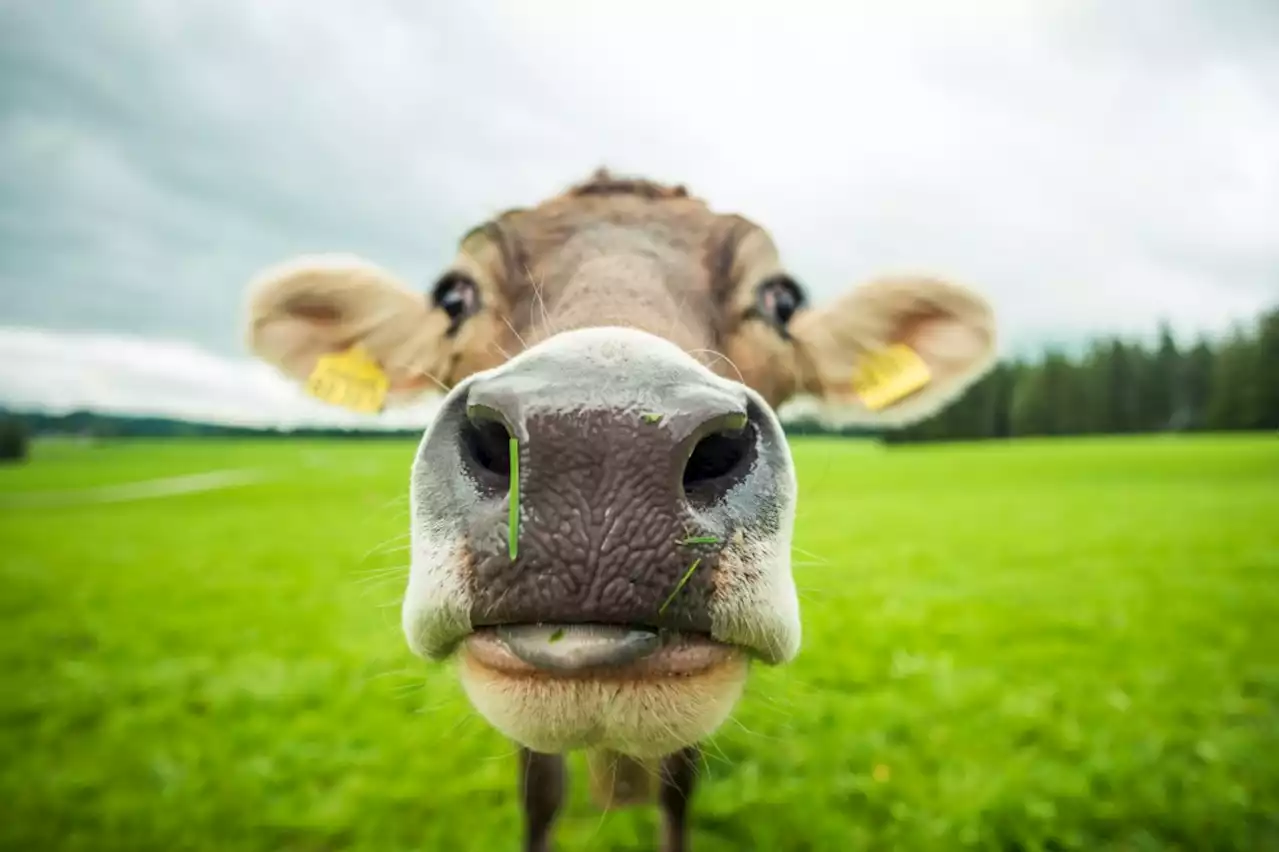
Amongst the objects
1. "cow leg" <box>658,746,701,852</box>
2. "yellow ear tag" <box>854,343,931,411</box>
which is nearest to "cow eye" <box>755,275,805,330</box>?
"yellow ear tag" <box>854,343,931,411</box>

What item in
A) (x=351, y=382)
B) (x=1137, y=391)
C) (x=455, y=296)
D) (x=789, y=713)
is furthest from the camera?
(x=1137, y=391)

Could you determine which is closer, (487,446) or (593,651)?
(593,651)

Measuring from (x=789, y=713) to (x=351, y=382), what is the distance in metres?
3.60

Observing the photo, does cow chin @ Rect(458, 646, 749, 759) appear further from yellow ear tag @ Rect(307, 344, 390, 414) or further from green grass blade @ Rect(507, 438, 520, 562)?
yellow ear tag @ Rect(307, 344, 390, 414)

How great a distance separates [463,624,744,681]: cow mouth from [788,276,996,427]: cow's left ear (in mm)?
2006

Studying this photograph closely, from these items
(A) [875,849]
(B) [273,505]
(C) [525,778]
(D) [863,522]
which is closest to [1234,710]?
(A) [875,849]

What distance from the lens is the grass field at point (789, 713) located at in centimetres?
367

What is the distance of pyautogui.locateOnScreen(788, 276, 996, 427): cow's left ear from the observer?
10.8ft

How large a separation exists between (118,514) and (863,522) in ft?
77.4

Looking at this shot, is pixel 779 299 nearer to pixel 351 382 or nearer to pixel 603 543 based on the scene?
pixel 603 543

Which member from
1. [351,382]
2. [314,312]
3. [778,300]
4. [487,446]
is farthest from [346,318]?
[487,446]

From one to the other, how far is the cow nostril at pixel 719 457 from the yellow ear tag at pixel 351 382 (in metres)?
2.33

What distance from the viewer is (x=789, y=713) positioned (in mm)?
4883

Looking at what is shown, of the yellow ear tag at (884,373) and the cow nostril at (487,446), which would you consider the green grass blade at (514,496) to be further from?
the yellow ear tag at (884,373)
